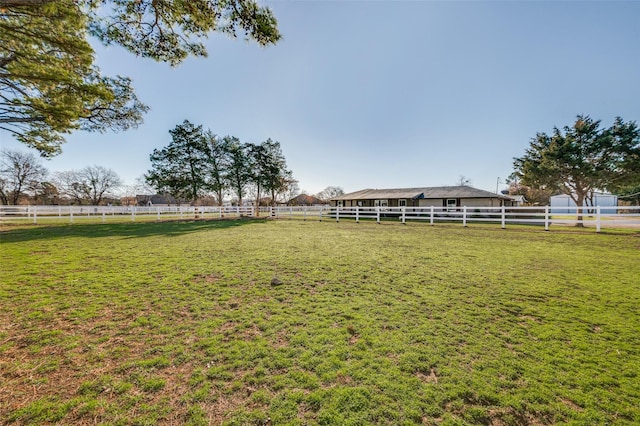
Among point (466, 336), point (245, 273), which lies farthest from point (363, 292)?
point (245, 273)

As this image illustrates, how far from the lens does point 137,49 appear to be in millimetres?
4348

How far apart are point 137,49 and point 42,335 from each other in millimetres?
4606

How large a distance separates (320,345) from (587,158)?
82.4 ft

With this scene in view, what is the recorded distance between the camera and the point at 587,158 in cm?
1766

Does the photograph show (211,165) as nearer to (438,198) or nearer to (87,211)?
(87,211)

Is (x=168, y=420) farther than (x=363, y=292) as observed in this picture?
No

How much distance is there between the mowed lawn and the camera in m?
1.85

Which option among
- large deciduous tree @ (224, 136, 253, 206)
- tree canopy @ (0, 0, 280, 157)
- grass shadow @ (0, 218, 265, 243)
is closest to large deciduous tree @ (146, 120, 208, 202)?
large deciduous tree @ (224, 136, 253, 206)

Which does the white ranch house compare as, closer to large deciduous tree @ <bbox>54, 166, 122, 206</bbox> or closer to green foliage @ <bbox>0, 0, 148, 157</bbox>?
green foliage @ <bbox>0, 0, 148, 157</bbox>

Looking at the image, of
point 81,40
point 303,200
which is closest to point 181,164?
point 81,40

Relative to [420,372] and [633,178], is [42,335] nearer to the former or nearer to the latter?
[420,372]

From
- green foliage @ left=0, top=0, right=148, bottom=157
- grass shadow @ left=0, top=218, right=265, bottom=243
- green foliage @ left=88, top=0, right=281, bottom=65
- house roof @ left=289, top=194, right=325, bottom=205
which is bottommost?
grass shadow @ left=0, top=218, right=265, bottom=243

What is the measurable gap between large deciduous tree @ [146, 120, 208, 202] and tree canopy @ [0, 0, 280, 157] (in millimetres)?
14466

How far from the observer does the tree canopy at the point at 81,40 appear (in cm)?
372
